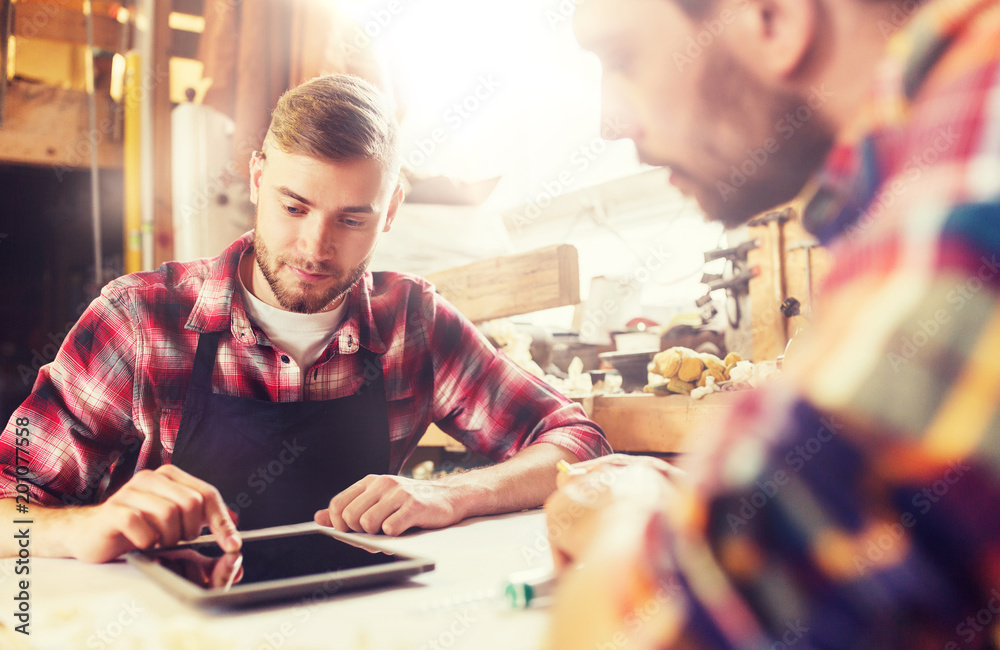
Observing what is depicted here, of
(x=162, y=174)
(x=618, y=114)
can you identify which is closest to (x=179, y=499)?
(x=618, y=114)

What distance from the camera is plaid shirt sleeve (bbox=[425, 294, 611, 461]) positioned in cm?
82

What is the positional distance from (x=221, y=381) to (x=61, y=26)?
0.83m

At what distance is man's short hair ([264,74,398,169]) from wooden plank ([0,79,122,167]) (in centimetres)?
52

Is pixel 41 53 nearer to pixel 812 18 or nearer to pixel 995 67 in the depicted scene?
pixel 812 18

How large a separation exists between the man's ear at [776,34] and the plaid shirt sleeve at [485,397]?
0.48 metres

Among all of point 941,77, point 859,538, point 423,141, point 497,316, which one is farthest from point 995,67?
point 423,141

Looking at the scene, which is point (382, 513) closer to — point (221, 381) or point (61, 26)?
point (221, 381)

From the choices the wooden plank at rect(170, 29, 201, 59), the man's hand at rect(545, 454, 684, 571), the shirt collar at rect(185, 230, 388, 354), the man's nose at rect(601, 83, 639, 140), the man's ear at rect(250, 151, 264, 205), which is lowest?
the shirt collar at rect(185, 230, 388, 354)

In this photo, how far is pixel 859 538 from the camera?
170 millimetres

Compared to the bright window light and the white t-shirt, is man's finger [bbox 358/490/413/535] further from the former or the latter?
the bright window light

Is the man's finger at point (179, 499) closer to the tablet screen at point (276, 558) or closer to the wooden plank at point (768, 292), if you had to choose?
the tablet screen at point (276, 558)

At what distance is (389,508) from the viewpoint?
0.60m

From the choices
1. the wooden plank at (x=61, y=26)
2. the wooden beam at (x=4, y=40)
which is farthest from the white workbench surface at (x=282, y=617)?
the wooden plank at (x=61, y=26)

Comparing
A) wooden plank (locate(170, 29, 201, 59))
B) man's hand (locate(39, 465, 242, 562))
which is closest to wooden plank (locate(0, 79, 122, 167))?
wooden plank (locate(170, 29, 201, 59))
